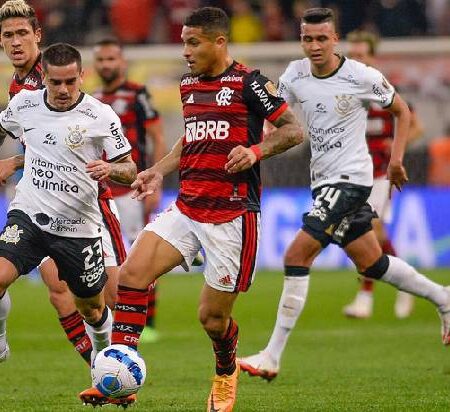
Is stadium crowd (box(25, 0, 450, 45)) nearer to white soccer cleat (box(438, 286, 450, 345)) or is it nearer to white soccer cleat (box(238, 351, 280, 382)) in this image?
white soccer cleat (box(438, 286, 450, 345))

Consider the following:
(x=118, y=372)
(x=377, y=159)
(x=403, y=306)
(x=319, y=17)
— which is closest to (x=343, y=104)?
(x=319, y=17)

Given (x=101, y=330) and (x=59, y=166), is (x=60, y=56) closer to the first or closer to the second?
(x=59, y=166)

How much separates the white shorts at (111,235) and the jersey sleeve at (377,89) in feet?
7.13

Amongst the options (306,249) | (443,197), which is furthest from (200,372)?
(443,197)

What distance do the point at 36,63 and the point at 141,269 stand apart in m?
2.12

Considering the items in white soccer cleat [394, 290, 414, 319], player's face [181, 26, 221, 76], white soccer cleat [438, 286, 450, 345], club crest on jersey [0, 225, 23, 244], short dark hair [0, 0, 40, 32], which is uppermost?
player's face [181, 26, 221, 76]

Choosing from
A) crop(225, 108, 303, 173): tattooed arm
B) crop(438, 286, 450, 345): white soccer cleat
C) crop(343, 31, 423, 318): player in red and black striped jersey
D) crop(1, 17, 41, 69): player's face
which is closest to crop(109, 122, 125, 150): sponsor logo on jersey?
crop(225, 108, 303, 173): tattooed arm

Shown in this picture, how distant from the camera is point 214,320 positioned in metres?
7.60

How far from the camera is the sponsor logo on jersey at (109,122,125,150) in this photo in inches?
318

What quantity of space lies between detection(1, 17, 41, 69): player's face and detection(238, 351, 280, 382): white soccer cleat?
2.54 meters

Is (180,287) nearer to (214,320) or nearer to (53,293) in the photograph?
(53,293)

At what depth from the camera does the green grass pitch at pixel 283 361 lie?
8133 mm

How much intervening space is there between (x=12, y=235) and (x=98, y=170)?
3.05ft

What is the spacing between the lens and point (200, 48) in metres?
7.59
